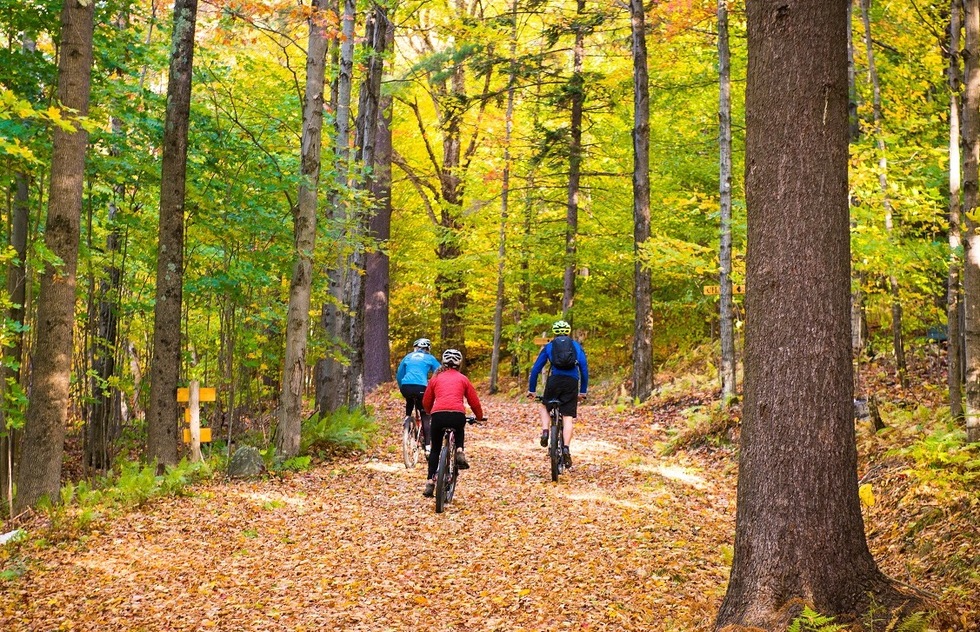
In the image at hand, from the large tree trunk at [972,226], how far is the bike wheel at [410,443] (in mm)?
7240

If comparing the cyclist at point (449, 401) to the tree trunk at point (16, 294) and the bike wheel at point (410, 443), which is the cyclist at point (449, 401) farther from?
the tree trunk at point (16, 294)

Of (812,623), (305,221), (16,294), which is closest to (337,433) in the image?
(305,221)

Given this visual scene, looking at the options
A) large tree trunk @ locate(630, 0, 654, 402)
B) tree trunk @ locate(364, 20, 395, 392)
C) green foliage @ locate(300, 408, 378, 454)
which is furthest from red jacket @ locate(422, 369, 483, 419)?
tree trunk @ locate(364, 20, 395, 392)

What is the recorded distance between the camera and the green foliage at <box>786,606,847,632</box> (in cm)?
405

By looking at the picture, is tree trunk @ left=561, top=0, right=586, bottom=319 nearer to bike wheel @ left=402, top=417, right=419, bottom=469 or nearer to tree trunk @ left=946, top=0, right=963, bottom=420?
bike wheel @ left=402, top=417, right=419, bottom=469

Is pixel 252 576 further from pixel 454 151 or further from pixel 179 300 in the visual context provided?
pixel 454 151

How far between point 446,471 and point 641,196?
10766 mm

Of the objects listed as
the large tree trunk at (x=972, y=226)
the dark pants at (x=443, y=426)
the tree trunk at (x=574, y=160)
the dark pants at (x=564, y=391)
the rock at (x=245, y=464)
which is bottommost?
the rock at (x=245, y=464)

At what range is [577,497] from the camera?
31.0 feet

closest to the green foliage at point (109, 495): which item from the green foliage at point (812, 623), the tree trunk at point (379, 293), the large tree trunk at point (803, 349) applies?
the large tree trunk at point (803, 349)

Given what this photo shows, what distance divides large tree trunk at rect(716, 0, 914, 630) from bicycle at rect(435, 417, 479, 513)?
4738 millimetres

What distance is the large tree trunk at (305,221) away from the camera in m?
11.0

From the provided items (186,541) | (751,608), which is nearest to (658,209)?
(186,541)

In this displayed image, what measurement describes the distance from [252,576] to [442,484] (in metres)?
2.59
